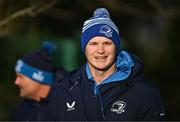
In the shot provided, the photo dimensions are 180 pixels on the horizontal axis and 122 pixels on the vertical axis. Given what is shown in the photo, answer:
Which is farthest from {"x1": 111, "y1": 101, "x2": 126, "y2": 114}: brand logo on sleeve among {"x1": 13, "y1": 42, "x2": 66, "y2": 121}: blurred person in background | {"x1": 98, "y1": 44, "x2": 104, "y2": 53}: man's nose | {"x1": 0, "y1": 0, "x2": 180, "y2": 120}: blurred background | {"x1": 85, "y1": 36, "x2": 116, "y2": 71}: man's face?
{"x1": 13, "y1": 42, "x2": 66, "y2": 121}: blurred person in background

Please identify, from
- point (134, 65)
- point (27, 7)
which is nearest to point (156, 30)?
point (27, 7)

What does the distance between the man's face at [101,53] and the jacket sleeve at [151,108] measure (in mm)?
366

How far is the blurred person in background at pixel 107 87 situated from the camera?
4484 millimetres

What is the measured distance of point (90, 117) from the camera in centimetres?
456

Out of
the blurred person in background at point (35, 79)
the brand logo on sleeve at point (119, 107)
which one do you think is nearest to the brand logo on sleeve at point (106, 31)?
the brand logo on sleeve at point (119, 107)

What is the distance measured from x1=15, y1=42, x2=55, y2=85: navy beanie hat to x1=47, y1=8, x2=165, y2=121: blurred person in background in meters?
1.89

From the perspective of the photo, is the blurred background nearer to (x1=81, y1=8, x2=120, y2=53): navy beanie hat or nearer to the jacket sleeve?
(x1=81, y1=8, x2=120, y2=53): navy beanie hat

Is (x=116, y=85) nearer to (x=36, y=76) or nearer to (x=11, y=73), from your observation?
(x=36, y=76)

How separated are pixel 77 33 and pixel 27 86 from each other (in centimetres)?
219

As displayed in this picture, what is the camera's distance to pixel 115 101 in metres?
4.53

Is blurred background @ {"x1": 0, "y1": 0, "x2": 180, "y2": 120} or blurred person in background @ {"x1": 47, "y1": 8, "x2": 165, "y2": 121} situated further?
blurred background @ {"x1": 0, "y1": 0, "x2": 180, "y2": 120}

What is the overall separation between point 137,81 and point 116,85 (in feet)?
0.53

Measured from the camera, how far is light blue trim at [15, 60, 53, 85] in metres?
6.54

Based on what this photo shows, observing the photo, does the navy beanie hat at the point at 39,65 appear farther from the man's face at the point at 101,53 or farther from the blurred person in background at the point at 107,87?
the man's face at the point at 101,53
